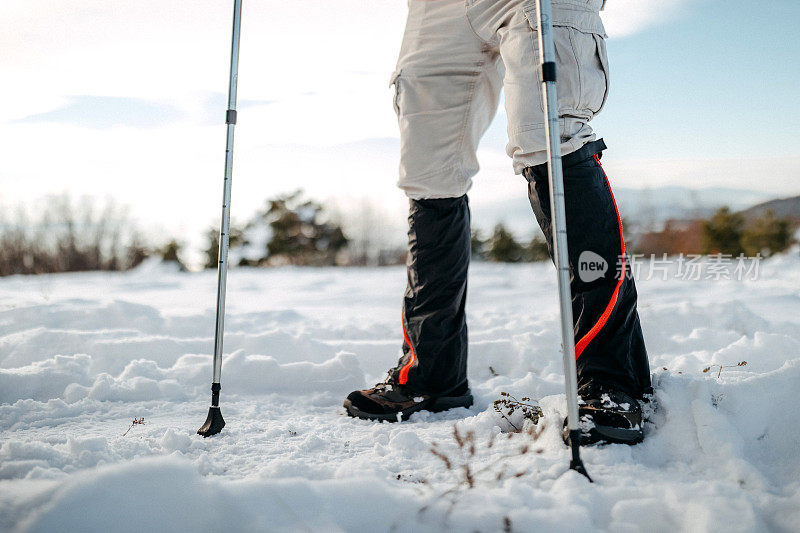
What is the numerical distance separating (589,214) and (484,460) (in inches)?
25.9

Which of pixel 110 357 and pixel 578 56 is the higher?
pixel 578 56

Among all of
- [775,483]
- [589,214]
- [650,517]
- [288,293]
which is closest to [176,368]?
[589,214]

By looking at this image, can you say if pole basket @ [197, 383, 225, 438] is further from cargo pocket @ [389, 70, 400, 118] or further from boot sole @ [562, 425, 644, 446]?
cargo pocket @ [389, 70, 400, 118]

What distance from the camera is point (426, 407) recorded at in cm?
183

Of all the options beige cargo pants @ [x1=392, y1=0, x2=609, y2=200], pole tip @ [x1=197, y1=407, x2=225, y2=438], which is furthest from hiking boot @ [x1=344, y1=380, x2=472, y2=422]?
beige cargo pants @ [x1=392, y1=0, x2=609, y2=200]

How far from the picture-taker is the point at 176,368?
224cm

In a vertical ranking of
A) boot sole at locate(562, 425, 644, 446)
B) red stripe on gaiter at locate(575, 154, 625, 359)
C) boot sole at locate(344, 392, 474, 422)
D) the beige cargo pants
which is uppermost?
the beige cargo pants

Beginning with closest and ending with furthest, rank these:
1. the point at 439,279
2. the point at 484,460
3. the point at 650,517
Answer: the point at 650,517
the point at 484,460
the point at 439,279

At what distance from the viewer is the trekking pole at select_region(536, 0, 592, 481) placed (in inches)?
43.2

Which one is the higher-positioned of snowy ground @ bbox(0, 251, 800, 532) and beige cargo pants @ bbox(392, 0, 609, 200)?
beige cargo pants @ bbox(392, 0, 609, 200)

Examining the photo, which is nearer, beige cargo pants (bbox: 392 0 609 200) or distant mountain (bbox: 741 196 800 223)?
beige cargo pants (bbox: 392 0 609 200)

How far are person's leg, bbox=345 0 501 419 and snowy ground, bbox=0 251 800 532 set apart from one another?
5.8 inches

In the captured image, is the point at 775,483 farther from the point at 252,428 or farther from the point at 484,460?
the point at 252,428

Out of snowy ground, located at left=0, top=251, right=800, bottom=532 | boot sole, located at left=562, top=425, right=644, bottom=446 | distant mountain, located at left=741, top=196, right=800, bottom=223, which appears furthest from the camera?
distant mountain, located at left=741, top=196, right=800, bottom=223
